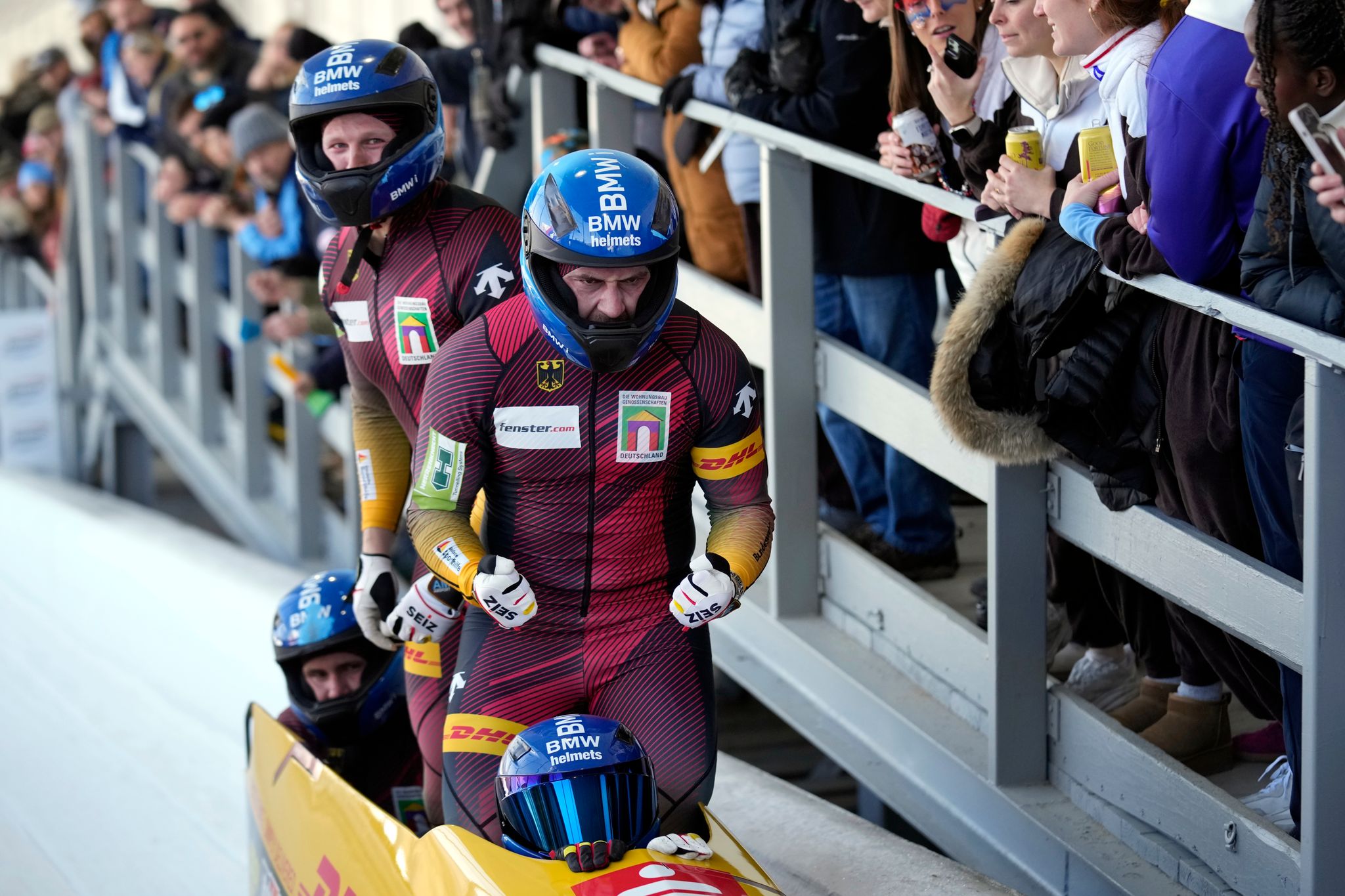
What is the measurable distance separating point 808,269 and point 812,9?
54 cm

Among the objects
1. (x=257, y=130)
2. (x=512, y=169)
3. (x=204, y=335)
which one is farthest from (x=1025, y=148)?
(x=204, y=335)

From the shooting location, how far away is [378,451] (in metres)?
3.05

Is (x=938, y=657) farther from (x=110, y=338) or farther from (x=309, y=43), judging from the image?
(x=110, y=338)

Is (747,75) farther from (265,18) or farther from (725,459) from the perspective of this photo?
(265,18)

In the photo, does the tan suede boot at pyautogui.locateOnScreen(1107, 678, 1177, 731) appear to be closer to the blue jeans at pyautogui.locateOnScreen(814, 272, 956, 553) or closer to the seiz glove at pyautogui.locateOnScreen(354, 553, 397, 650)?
the blue jeans at pyautogui.locateOnScreen(814, 272, 956, 553)

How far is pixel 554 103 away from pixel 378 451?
1878 mm

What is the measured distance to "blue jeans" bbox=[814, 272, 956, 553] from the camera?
3.50 metres

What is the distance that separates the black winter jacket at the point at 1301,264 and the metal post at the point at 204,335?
5.78 m

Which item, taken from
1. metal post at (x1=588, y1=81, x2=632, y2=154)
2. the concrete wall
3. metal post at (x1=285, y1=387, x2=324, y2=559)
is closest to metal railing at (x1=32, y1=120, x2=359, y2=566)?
metal post at (x1=285, y1=387, x2=324, y2=559)

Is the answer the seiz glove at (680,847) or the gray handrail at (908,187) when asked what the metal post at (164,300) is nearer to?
the gray handrail at (908,187)

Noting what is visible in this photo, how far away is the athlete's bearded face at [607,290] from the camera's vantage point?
2320mm

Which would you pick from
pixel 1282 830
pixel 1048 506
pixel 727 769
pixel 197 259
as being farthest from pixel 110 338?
pixel 1282 830

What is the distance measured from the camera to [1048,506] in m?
2.80

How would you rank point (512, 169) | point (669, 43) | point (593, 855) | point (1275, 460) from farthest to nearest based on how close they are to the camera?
point (512, 169) < point (669, 43) < point (1275, 460) < point (593, 855)
